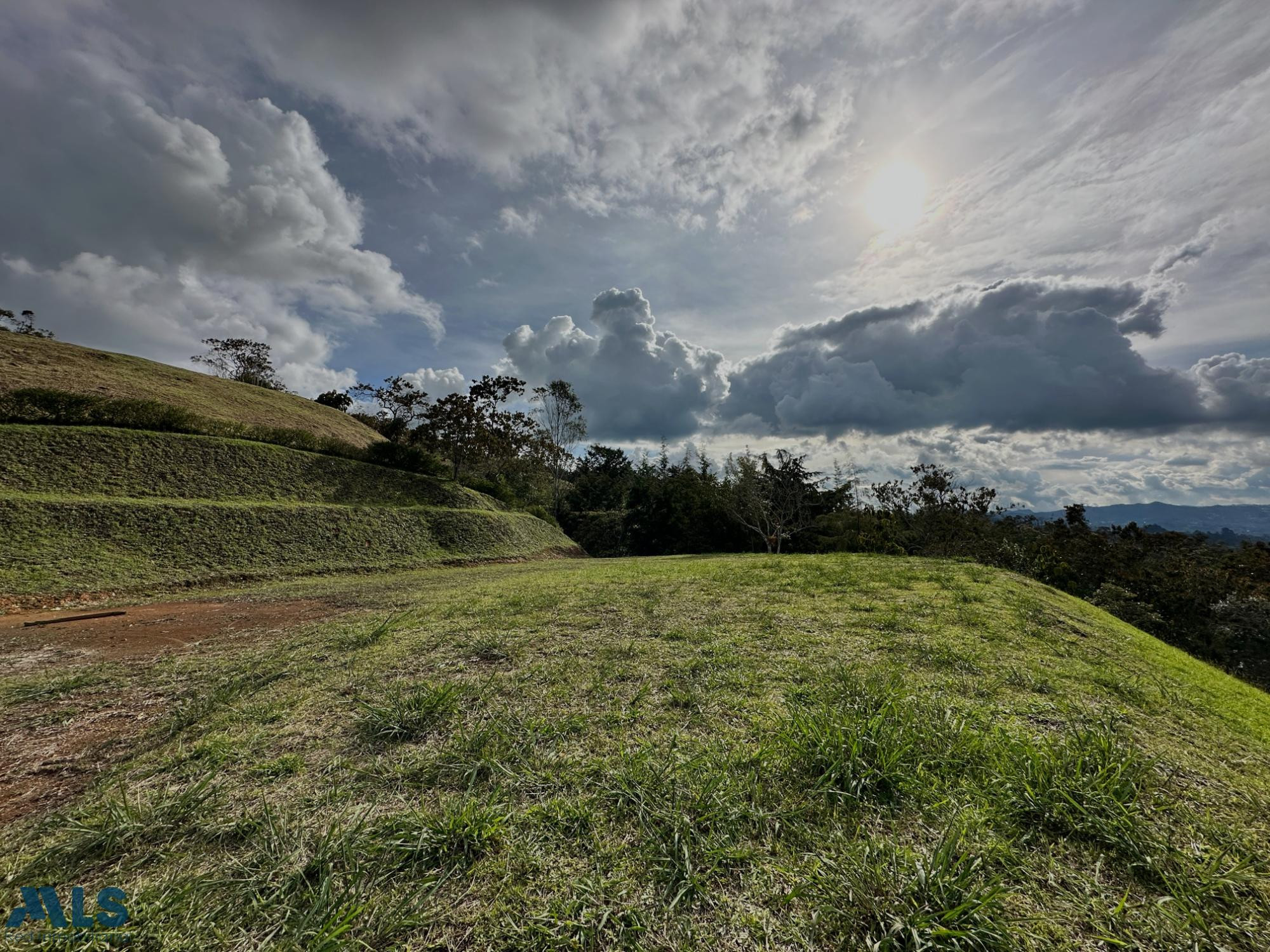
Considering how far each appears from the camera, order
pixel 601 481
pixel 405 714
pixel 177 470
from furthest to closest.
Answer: pixel 601 481
pixel 177 470
pixel 405 714

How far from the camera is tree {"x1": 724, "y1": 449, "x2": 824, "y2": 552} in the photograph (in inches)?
1081

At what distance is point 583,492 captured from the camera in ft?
145

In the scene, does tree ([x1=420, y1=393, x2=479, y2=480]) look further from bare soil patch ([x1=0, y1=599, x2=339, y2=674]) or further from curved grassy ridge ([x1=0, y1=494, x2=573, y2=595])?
bare soil patch ([x1=0, y1=599, x2=339, y2=674])

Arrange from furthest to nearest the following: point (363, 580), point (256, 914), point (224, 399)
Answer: point (224, 399)
point (363, 580)
point (256, 914)

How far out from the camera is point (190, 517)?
1476 cm

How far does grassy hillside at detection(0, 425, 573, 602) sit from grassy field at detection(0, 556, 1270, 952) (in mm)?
9615

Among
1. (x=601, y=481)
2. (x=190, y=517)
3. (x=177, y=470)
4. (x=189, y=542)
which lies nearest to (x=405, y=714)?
(x=189, y=542)

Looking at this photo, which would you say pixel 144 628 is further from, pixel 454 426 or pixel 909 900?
pixel 454 426

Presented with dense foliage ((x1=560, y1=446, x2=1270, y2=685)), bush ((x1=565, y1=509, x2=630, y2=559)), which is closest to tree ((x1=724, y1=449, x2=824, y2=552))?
dense foliage ((x1=560, y1=446, x2=1270, y2=685))

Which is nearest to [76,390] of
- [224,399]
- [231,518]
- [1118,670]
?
[224,399]

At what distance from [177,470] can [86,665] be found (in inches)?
620

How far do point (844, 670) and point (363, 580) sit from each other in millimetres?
15112

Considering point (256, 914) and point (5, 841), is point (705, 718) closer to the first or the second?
point (256, 914)

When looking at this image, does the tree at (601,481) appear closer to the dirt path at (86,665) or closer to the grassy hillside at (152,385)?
the grassy hillside at (152,385)
